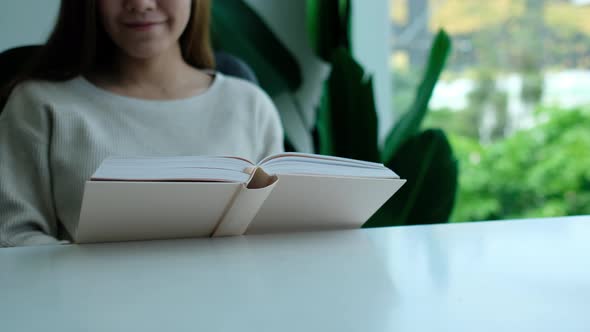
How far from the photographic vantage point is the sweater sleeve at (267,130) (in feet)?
4.30

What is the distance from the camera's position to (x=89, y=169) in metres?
1.09

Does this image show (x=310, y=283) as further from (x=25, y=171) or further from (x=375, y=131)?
(x=375, y=131)

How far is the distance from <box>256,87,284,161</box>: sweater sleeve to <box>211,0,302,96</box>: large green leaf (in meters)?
0.52

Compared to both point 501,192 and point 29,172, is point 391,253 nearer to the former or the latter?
point 29,172

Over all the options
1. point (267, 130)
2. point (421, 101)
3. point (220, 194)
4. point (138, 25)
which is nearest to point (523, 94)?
point (421, 101)

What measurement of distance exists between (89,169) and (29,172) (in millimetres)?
95

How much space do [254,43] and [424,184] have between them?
2.02ft

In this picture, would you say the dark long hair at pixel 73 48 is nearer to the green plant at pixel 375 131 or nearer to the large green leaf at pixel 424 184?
the green plant at pixel 375 131

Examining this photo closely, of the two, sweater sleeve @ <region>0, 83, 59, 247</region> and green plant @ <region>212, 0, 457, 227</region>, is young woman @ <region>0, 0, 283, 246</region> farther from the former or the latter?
green plant @ <region>212, 0, 457, 227</region>

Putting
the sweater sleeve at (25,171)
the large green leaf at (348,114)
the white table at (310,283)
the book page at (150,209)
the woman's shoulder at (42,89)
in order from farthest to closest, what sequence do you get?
the large green leaf at (348,114)
the woman's shoulder at (42,89)
the sweater sleeve at (25,171)
the book page at (150,209)
the white table at (310,283)

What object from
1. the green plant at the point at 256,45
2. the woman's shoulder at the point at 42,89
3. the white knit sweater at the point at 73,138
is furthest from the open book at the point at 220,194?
the green plant at the point at 256,45

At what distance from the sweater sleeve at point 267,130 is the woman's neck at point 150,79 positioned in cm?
13

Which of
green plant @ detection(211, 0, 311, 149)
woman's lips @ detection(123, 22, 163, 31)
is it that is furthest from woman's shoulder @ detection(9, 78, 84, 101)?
green plant @ detection(211, 0, 311, 149)

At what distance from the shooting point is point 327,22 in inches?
73.3
